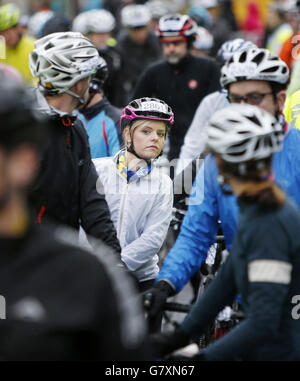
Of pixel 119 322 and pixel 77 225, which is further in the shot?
pixel 77 225

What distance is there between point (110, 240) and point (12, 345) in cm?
232

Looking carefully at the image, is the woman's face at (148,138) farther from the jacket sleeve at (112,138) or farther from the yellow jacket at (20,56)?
the yellow jacket at (20,56)

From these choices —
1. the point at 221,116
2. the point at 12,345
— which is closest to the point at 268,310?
the point at 221,116

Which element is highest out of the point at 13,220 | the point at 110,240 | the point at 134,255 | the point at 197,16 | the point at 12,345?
the point at 13,220

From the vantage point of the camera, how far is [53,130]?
170 inches

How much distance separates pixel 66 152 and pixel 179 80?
5706 mm

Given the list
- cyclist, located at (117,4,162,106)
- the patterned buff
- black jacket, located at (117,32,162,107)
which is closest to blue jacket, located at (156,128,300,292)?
the patterned buff

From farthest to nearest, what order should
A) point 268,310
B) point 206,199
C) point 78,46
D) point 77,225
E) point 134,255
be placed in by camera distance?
1. point 134,255
2. point 78,46
3. point 77,225
4. point 206,199
5. point 268,310

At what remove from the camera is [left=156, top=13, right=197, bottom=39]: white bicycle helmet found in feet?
33.4

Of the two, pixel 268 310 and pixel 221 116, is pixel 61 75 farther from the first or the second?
pixel 268 310

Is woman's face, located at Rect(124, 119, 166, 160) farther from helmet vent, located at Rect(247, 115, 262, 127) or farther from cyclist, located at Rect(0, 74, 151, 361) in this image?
cyclist, located at Rect(0, 74, 151, 361)

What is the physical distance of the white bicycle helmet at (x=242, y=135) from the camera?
321 cm

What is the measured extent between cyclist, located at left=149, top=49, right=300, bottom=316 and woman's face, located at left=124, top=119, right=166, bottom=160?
1.28m

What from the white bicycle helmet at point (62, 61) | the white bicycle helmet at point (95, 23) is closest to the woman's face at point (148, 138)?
the white bicycle helmet at point (62, 61)
